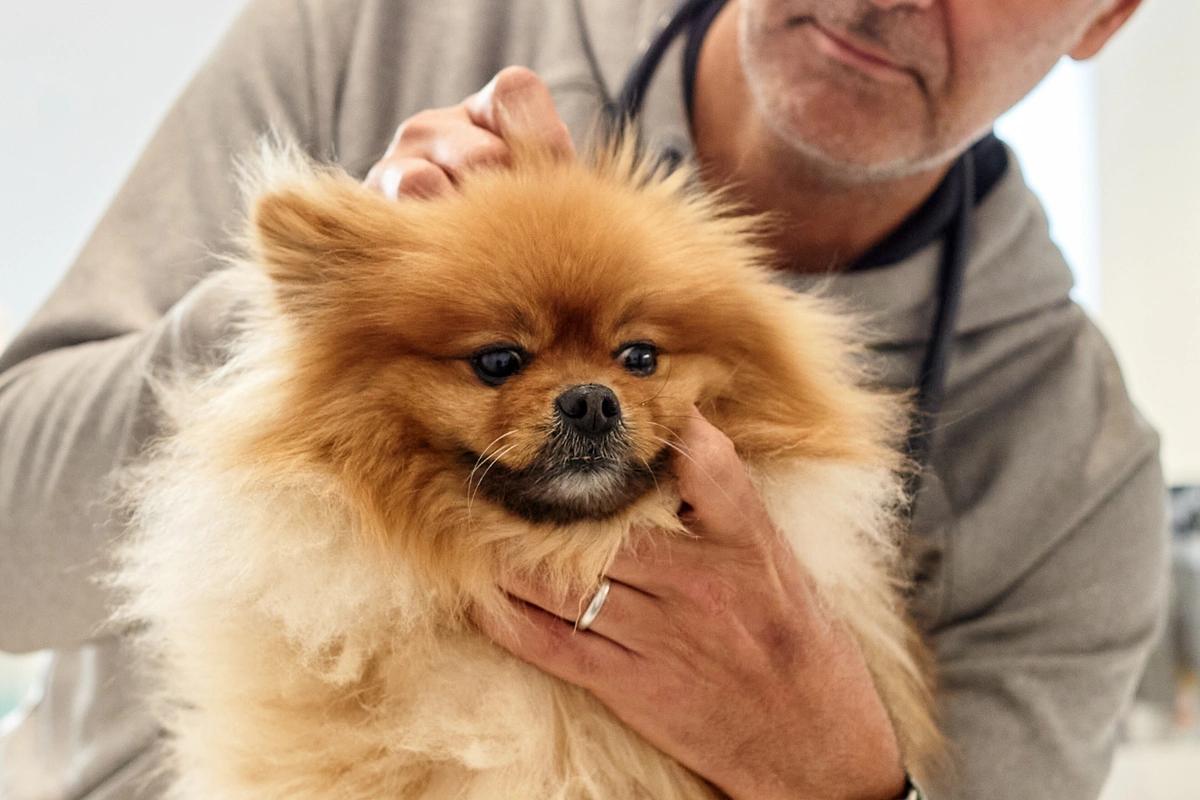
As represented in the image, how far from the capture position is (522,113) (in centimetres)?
114

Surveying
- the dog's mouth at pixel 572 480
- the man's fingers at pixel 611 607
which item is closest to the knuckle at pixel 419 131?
the dog's mouth at pixel 572 480

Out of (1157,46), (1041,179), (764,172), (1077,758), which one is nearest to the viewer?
(1077,758)

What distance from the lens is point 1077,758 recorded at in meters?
1.39

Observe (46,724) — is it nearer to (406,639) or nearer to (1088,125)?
(406,639)

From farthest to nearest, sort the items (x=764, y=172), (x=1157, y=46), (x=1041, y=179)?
(x=1041, y=179) < (x=1157, y=46) < (x=764, y=172)

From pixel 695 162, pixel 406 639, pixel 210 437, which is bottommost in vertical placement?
pixel 406 639

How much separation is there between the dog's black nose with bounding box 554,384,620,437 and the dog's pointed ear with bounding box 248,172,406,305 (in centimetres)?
25

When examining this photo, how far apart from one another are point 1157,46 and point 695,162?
2306mm

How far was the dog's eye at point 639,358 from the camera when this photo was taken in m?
1.03

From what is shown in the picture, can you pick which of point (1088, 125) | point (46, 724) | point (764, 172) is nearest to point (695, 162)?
point (764, 172)

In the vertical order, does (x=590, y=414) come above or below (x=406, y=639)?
above

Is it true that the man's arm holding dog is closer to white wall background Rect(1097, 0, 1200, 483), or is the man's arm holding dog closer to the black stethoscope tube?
the black stethoscope tube

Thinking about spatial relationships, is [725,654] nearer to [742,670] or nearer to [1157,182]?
[742,670]

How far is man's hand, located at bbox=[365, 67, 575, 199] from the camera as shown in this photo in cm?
111
